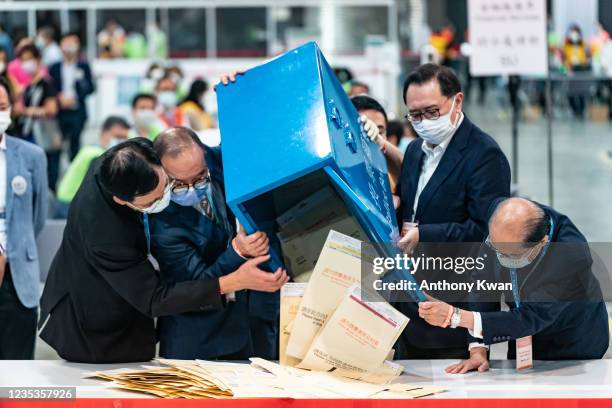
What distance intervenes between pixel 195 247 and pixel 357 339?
71cm

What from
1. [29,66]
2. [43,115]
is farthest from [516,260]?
[29,66]

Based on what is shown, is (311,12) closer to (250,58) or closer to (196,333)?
(250,58)

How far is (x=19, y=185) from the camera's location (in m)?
4.47

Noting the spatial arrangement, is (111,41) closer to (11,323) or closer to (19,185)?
(19,185)

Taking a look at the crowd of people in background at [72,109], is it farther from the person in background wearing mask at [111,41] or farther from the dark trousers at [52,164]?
the person in background wearing mask at [111,41]

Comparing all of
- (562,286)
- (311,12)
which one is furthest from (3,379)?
(311,12)

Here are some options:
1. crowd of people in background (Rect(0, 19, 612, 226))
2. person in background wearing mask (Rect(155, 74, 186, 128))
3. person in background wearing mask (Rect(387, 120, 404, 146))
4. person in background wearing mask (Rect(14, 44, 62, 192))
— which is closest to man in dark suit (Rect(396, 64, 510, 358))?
crowd of people in background (Rect(0, 19, 612, 226))

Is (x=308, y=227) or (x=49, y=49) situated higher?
(x=49, y=49)

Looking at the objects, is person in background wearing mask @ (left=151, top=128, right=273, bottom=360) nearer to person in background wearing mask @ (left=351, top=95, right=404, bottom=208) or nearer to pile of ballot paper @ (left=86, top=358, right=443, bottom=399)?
pile of ballot paper @ (left=86, top=358, right=443, bottom=399)

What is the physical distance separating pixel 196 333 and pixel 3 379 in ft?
2.13

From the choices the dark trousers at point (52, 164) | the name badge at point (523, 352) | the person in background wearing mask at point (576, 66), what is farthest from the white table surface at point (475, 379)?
the person in background wearing mask at point (576, 66)

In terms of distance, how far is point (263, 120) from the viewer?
3328 millimetres

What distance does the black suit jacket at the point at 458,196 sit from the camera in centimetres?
348

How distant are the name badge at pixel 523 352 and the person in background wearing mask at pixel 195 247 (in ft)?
2.97
